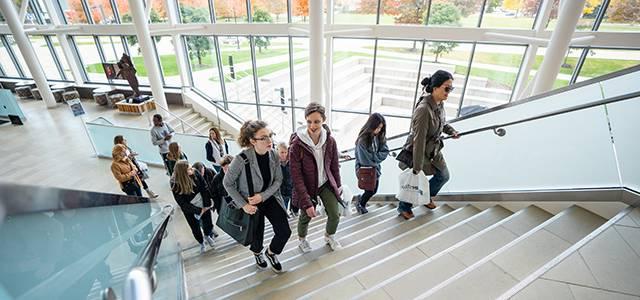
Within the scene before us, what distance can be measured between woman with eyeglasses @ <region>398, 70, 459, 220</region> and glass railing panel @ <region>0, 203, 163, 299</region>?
2.15 m

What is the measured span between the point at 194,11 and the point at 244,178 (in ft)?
Result: 32.6

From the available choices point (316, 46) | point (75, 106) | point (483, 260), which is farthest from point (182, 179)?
point (75, 106)

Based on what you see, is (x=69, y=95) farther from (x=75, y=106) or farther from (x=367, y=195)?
(x=367, y=195)

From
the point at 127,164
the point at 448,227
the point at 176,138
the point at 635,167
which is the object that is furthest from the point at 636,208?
the point at 176,138

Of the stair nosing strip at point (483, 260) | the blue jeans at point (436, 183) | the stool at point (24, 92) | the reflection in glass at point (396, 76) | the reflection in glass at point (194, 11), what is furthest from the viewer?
the stool at point (24, 92)

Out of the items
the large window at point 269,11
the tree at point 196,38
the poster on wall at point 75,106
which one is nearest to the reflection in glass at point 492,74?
the large window at point 269,11

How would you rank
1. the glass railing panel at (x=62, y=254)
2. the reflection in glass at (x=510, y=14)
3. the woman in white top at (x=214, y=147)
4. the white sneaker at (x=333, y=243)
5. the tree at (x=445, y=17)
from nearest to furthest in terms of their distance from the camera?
the glass railing panel at (x=62, y=254) → the white sneaker at (x=333, y=243) → the woman in white top at (x=214, y=147) → the reflection in glass at (x=510, y=14) → the tree at (x=445, y=17)

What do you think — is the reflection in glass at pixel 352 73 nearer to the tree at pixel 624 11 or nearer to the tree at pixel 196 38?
the tree at pixel 196 38

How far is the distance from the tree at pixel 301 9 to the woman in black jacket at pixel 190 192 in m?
7.00

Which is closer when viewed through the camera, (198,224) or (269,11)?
(198,224)

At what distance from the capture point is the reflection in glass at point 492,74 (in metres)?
7.45

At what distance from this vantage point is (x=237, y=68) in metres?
10.3

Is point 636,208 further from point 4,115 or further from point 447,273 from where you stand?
point 4,115

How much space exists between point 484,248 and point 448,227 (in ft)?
1.68
